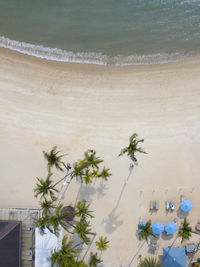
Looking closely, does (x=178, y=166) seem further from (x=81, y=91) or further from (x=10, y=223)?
(x=10, y=223)

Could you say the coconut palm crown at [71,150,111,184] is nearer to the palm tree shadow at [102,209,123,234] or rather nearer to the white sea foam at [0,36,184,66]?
the palm tree shadow at [102,209,123,234]

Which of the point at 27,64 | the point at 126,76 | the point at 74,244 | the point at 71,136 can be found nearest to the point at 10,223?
the point at 74,244

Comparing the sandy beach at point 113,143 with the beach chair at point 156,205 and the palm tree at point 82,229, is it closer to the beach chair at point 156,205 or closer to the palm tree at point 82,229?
the beach chair at point 156,205

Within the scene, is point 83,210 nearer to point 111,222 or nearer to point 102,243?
point 111,222

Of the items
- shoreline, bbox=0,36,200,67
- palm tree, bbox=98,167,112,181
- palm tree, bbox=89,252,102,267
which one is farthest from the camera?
shoreline, bbox=0,36,200,67

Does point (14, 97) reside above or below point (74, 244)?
above

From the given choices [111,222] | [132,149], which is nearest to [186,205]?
[111,222]

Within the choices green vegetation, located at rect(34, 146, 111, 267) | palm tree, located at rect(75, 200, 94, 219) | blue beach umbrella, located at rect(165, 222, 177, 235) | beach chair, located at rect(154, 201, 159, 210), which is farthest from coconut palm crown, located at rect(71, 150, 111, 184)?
blue beach umbrella, located at rect(165, 222, 177, 235)
